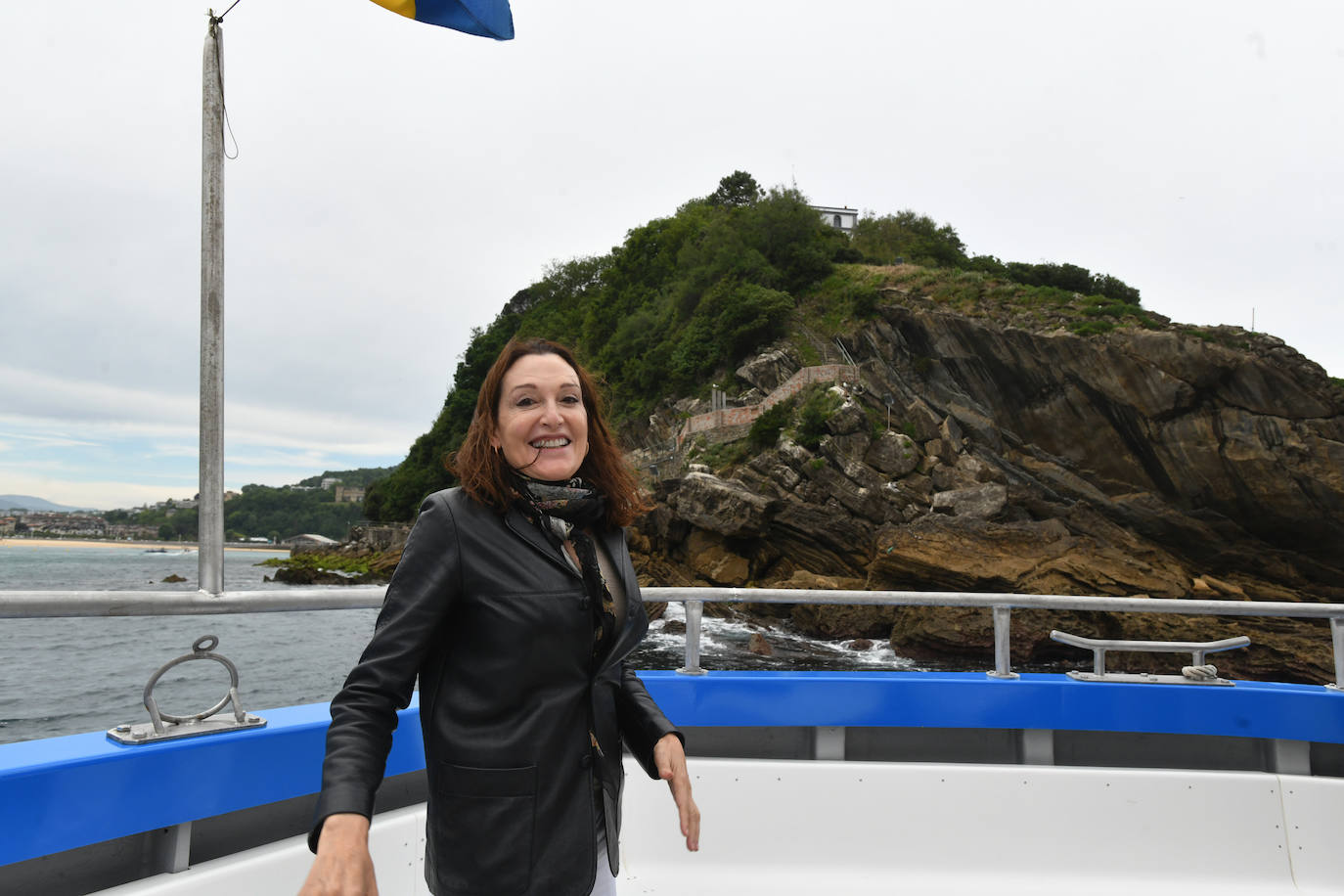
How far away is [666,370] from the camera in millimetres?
46562

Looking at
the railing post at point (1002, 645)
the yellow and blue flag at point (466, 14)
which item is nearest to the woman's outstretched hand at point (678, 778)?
the railing post at point (1002, 645)

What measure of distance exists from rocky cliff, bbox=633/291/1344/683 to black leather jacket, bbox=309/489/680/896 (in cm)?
2285

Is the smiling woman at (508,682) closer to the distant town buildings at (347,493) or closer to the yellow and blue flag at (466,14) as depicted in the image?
the yellow and blue flag at (466,14)

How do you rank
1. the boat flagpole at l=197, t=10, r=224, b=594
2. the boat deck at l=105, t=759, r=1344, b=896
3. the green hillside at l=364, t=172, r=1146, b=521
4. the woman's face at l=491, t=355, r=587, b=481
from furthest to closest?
1. the green hillside at l=364, t=172, r=1146, b=521
2. the boat deck at l=105, t=759, r=1344, b=896
3. the boat flagpole at l=197, t=10, r=224, b=594
4. the woman's face at l=491, t=355, r=587, b=481

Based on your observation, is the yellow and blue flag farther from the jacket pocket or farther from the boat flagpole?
the jacket pocket

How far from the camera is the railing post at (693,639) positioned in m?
2.84

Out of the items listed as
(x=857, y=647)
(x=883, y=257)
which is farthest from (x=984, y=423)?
(x=883, y=257)

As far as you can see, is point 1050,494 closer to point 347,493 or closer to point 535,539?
point 535,539

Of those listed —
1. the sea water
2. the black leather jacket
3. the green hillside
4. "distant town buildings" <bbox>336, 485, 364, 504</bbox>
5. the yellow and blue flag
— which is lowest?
the sea water

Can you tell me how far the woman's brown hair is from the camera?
3.97ft

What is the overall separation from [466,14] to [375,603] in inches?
72.5

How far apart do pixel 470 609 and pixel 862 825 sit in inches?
90.3

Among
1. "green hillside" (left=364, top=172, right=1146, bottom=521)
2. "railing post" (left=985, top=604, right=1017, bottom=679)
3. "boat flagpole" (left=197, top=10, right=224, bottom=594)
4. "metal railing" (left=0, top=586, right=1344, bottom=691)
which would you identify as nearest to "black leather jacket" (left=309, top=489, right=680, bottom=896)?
"metal railing" (left=0, top=586, right=1344, bottom=691)

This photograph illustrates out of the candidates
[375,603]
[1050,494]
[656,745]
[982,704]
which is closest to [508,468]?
[656,745]
